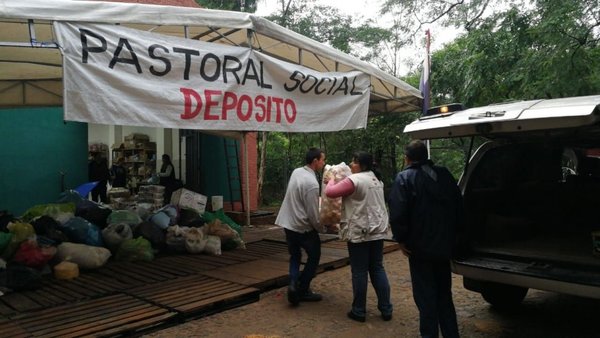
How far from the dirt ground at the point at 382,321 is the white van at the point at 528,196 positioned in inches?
12.2

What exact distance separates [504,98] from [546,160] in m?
7.04

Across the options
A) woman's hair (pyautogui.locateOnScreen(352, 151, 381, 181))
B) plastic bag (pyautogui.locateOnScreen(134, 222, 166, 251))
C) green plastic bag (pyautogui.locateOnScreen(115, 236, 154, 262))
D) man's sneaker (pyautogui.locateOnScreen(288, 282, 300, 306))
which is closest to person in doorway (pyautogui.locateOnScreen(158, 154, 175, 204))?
plastic bag (pyautogui.locateOnScreen(134, 222, 166, 251))

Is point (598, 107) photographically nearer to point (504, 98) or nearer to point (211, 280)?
point (211, 280)

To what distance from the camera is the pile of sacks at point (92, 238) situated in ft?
17.9

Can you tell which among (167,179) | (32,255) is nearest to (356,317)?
(32,255)

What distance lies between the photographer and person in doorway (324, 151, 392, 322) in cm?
440

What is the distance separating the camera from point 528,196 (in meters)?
4.96

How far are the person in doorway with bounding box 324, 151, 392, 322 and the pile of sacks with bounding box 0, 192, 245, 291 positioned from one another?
10.5 ft

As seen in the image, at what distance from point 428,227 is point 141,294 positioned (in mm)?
3273

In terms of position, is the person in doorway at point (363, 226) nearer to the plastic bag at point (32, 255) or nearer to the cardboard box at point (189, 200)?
the plastic bag at point (32, 255)

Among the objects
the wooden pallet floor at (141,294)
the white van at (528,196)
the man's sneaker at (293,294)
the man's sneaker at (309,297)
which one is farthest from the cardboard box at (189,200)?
the white van at (528,196)

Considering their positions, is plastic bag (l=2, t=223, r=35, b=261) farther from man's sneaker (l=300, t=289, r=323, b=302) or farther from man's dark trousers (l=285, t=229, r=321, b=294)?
man's sneaker (l=300, t=289, r=323, b=302)

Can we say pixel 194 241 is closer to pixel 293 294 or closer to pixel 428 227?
pixel 293 294

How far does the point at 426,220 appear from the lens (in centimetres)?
354
